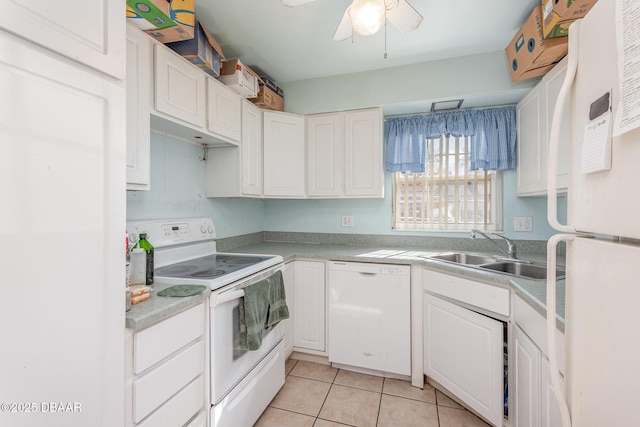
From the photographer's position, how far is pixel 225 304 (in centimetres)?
142

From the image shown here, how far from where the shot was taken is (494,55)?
2162mm

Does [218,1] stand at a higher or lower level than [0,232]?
higher

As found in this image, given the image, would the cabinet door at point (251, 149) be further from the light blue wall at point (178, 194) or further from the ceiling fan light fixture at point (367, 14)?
the ceiling fan light fixture at point (367, 14)

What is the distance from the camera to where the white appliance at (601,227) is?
1.59ft

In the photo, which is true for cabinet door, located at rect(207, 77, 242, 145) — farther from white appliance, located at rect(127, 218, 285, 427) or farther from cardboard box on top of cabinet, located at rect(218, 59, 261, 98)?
white appliance, located at rect(127, 218, 285, 427)

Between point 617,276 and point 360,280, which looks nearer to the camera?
point 617,276

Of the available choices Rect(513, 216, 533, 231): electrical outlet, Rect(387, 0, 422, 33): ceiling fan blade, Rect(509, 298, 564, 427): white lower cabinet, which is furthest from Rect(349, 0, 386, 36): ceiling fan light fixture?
Rect(513, 216, 533, 231): electrical outlet

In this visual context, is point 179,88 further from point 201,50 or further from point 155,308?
point 155,308

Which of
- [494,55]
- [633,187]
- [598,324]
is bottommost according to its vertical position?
[598,324]

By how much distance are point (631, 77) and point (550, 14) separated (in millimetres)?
1483

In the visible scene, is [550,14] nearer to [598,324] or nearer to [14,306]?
[598,324]

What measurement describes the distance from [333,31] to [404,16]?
2.26 feet

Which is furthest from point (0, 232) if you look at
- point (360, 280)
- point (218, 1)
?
point (360, 280)

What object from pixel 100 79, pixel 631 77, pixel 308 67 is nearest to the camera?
pixel 631 77
